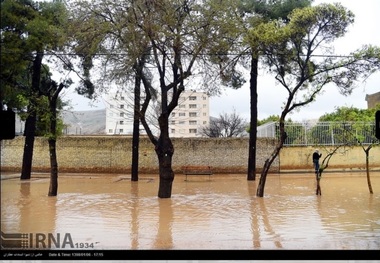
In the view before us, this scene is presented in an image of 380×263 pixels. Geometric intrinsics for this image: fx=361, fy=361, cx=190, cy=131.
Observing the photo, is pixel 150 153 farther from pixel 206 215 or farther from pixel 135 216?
pixel 206 215

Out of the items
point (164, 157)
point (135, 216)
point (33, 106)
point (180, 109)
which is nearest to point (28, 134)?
point (33, 106)

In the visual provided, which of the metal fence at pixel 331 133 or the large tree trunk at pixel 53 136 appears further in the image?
the large tree trunk at pixel 53 136

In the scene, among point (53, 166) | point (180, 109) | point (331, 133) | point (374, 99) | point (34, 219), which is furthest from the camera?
point (180, 109)

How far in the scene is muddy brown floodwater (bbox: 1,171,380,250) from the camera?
7.07 feet

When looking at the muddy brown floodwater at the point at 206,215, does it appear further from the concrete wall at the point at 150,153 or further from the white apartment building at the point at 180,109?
the concrete wall at the point at 150,153

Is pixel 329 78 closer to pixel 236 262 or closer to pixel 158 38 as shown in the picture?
pixel 158 38

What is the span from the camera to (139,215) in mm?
5074

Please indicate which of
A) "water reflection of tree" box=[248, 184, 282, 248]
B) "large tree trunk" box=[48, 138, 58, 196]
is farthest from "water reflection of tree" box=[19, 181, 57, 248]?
"large tree trunk" box=[48, 138, 58, 196]

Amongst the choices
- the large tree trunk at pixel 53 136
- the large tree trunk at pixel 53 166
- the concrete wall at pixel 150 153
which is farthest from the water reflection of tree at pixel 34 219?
the concrete wall at pixel 150 153

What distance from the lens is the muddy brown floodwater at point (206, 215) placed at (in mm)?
2156

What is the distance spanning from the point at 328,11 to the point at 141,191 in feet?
17.1

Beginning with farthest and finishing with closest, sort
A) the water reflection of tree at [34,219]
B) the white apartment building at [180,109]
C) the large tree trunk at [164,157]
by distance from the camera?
the white apartment building at [180,109]
the large tree trunk at [164,157]
the water reflection of tree at [34,219]

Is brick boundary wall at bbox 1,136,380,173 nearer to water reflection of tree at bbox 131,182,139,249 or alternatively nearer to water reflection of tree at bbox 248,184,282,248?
water reflection of tree at bbox 131,182,139,249

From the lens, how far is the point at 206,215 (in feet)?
16.3
